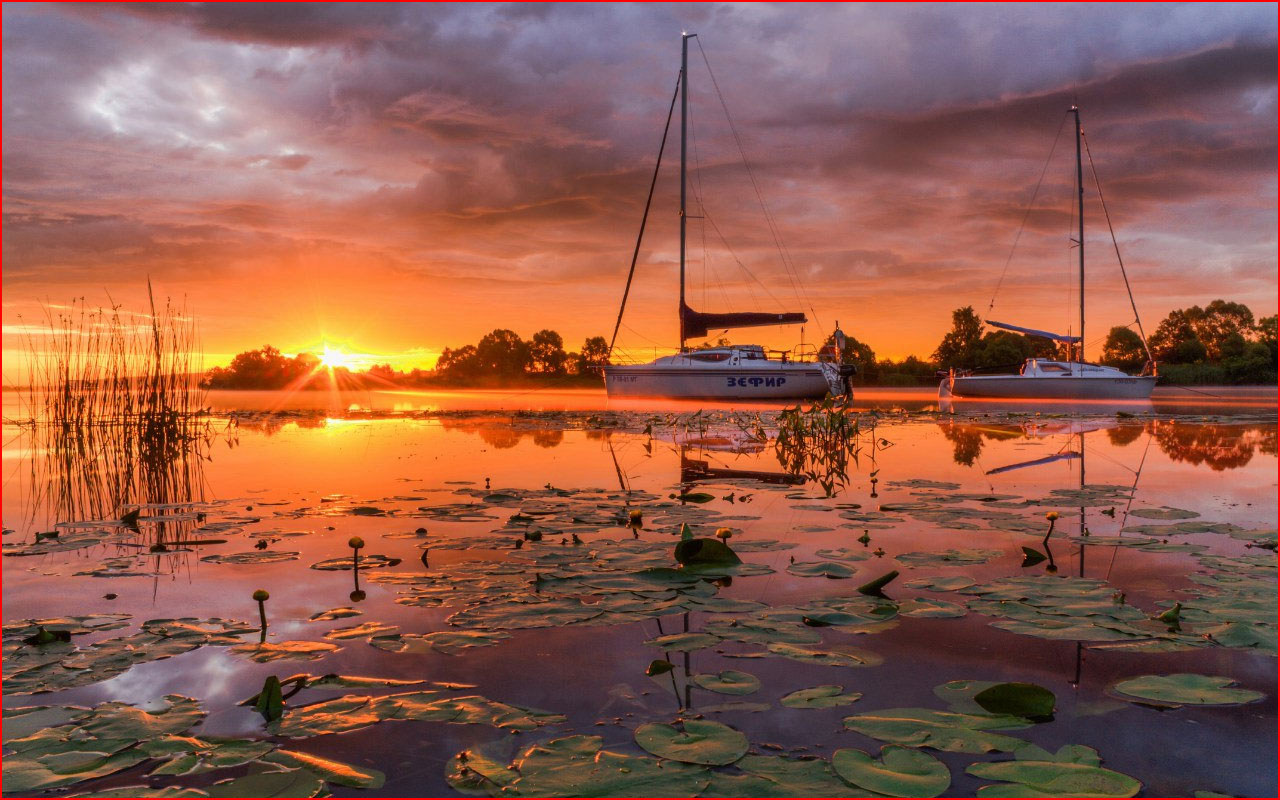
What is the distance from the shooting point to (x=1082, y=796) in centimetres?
197

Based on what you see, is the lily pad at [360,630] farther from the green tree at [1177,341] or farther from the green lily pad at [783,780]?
the green tree at [1177,341]

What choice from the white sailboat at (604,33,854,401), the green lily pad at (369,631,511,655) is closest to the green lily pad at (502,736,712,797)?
the green lily pad at (369,631,511,655)

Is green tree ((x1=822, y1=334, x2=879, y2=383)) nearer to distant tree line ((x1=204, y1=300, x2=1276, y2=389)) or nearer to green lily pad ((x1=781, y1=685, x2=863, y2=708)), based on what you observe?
distant tree line ((x1=204, y1=300, x2=1276, y2=389))

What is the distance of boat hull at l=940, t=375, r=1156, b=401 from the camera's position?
30.5m

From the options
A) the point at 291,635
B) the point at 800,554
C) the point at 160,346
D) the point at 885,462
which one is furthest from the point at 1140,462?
the point at 160,346

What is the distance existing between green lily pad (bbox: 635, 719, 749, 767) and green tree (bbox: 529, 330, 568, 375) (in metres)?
82.1

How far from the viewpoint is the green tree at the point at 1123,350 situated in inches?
2960

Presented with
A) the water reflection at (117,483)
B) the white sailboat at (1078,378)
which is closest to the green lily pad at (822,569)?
the water reflection at (117,483)

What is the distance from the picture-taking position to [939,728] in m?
2.33

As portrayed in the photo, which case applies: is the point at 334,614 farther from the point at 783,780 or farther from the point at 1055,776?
the point at 1055,776

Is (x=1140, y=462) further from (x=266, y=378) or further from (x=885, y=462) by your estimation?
(x=266, y=378)

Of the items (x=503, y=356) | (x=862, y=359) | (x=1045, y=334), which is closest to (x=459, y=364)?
(x=503, y=356)

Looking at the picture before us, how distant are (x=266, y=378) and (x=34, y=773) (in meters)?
80.8

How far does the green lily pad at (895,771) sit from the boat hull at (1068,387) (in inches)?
1321
